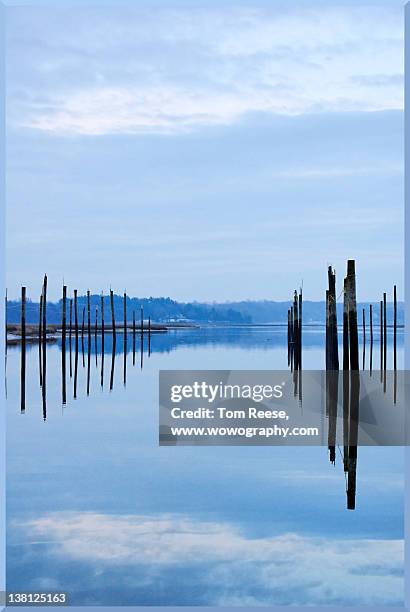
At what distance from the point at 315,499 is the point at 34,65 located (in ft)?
13.7

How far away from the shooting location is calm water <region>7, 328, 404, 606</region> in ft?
14.3

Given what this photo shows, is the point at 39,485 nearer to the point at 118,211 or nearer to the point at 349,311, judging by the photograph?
the point at 349,311

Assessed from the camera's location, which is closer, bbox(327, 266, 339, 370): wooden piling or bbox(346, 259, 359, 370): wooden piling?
bbox(346, 259, 359, 370): wooden piling

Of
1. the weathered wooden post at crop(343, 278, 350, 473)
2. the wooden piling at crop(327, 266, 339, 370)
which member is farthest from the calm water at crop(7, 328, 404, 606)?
the wooden piling at crop(327, 266, 339, 370)

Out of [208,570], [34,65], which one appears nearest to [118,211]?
[34,65]

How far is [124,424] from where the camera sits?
394 inches

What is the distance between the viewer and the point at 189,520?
5691 mm

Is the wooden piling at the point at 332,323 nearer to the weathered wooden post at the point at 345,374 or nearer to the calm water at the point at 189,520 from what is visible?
the weathered wooden post at the point at 345,374

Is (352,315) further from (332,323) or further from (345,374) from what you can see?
(332,323)

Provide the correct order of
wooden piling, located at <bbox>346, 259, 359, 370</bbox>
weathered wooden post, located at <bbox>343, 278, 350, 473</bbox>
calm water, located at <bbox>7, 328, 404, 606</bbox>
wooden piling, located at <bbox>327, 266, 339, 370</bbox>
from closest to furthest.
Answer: calm water, located at <bbox>7, 328, 404, 606</bbox> → wooden piling, located at <bbox>346, 259, 359, 370</bbox> → weathered wooden post, located at <bbox>343, 278, 350, 473</bbox> → wooden piling, located at <bbox>327, 266, 339, 370</bbox>

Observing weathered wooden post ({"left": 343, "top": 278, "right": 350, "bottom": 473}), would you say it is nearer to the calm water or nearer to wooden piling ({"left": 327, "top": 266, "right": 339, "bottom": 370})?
the calm water

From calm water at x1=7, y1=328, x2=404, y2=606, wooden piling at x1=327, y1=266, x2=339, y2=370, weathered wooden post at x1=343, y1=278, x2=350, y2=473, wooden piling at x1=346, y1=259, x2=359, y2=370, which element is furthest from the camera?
wooden piling at x1=327, y1=266, x2=339, y2=370

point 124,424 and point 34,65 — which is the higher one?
point 34,65

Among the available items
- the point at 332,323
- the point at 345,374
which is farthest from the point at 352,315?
the point at 332,323
